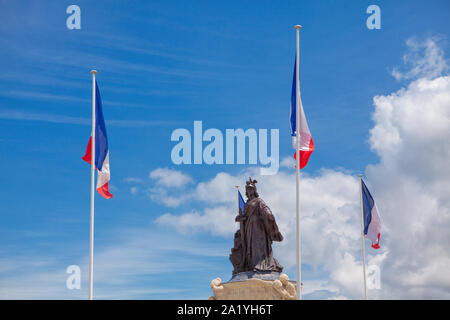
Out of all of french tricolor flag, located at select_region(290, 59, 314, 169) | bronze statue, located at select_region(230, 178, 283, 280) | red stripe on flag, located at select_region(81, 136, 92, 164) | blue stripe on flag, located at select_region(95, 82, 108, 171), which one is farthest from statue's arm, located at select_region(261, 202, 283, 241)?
red stripe on flag, located at select_region(81, 136, 92, 164)

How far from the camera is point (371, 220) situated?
110ft

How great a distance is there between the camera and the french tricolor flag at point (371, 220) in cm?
3338

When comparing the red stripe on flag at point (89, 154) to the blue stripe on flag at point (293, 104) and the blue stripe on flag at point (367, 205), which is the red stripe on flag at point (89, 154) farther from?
the blue stripe on flag at point (367, 205)

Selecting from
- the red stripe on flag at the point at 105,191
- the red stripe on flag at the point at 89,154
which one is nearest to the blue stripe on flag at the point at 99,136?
the red stripe on flag at the point at 89,154

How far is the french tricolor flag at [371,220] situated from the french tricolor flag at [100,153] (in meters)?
15.2

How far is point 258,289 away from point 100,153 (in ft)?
28.7
